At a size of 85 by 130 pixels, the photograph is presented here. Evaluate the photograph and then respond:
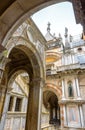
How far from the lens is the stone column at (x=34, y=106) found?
4847 millimetres

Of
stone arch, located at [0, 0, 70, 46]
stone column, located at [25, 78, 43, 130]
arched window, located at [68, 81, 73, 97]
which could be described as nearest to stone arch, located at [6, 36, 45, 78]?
stone column, located at [25, 78, 43, 130]

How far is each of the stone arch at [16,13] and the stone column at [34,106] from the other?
346 centimetres

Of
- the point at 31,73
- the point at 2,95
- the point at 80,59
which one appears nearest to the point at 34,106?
the point at 31,73

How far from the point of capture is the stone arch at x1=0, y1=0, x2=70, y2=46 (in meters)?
2.48

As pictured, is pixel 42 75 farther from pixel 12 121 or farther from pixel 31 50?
pixel 12 121

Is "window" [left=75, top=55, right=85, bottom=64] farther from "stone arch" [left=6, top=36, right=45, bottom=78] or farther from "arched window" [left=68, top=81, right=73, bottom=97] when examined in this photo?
"stone arch" [left=6, top=36, right=45, bottom=78]

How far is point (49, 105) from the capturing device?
58.7 feet

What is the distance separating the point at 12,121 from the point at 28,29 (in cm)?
712

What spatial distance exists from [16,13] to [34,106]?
13.7 ft

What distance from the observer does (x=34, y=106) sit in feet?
17.2

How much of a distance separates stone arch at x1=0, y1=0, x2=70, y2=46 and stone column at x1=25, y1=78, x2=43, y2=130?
346 cm

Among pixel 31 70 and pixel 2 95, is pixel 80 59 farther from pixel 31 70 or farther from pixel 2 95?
pixel 2 95

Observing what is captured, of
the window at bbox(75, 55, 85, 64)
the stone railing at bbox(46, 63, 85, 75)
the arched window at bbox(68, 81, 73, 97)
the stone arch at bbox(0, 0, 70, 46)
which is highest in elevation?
the window at bbox(75, 55, 85, 64)

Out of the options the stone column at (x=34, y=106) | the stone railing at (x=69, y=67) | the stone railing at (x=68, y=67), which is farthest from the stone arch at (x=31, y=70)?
the stone railing at (x=69, y=67)
